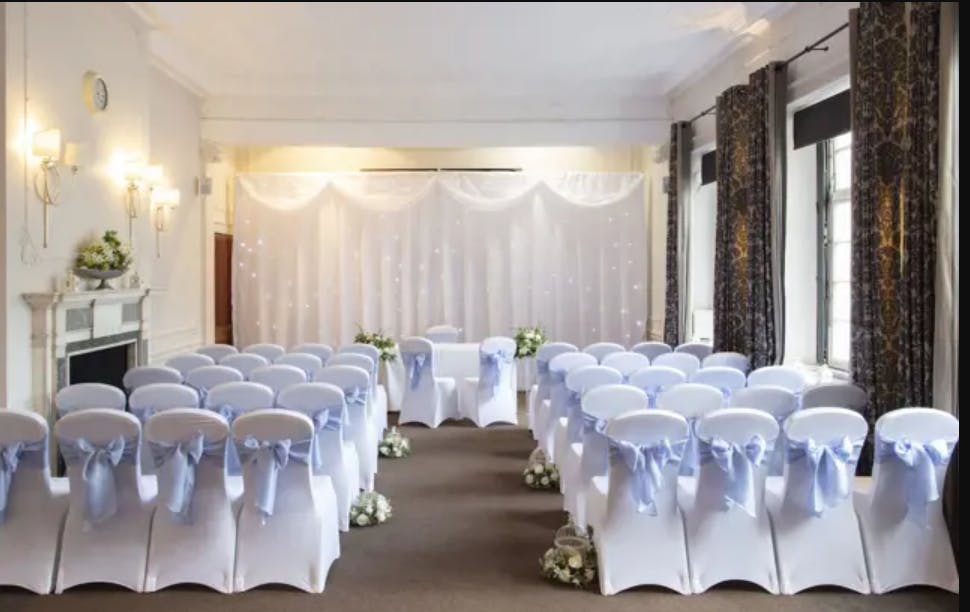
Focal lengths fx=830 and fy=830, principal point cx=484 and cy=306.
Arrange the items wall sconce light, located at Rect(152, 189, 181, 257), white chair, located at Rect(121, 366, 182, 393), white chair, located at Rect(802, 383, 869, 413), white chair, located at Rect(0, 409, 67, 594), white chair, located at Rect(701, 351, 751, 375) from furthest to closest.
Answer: wall sconce light, located at Rect(152, 189, 181, 257)
white chair, located at Rect(701, 351, 751, 375)
white chair, located at Rect(121, 366, 182, 393)
white chair, located at Rect(802, 383, 869, 413)
white chair, located at Rect(0, 409, 67, 594)

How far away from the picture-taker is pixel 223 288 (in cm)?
1039

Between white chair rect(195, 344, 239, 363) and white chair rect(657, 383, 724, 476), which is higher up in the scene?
white chair rect(195, 344, 239, 363)

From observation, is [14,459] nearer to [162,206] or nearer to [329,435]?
[329,435]

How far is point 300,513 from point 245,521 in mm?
240

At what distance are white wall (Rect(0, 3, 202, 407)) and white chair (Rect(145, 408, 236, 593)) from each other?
5.82 ft

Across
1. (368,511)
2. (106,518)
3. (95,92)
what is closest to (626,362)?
(368,511)

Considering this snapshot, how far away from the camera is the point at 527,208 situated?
33.6 ft

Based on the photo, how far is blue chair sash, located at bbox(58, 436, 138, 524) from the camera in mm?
3463

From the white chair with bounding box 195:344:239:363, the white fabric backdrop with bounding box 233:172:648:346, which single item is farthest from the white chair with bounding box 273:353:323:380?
the white fabric backdrop with bounding box 233:172:648:346

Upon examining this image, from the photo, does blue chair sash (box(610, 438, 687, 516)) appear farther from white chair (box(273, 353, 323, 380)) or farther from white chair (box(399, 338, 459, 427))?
white chair (box(399, 338, 459, 427))

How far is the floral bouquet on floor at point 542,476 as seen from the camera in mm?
5453

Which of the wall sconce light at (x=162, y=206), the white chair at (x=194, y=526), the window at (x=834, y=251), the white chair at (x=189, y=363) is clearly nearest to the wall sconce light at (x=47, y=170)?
the white chair at (x=189, y=363)

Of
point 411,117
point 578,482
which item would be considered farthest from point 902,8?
point 411,117

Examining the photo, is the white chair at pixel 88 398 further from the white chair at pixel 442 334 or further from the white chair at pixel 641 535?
the white chair at pixel 442 334
